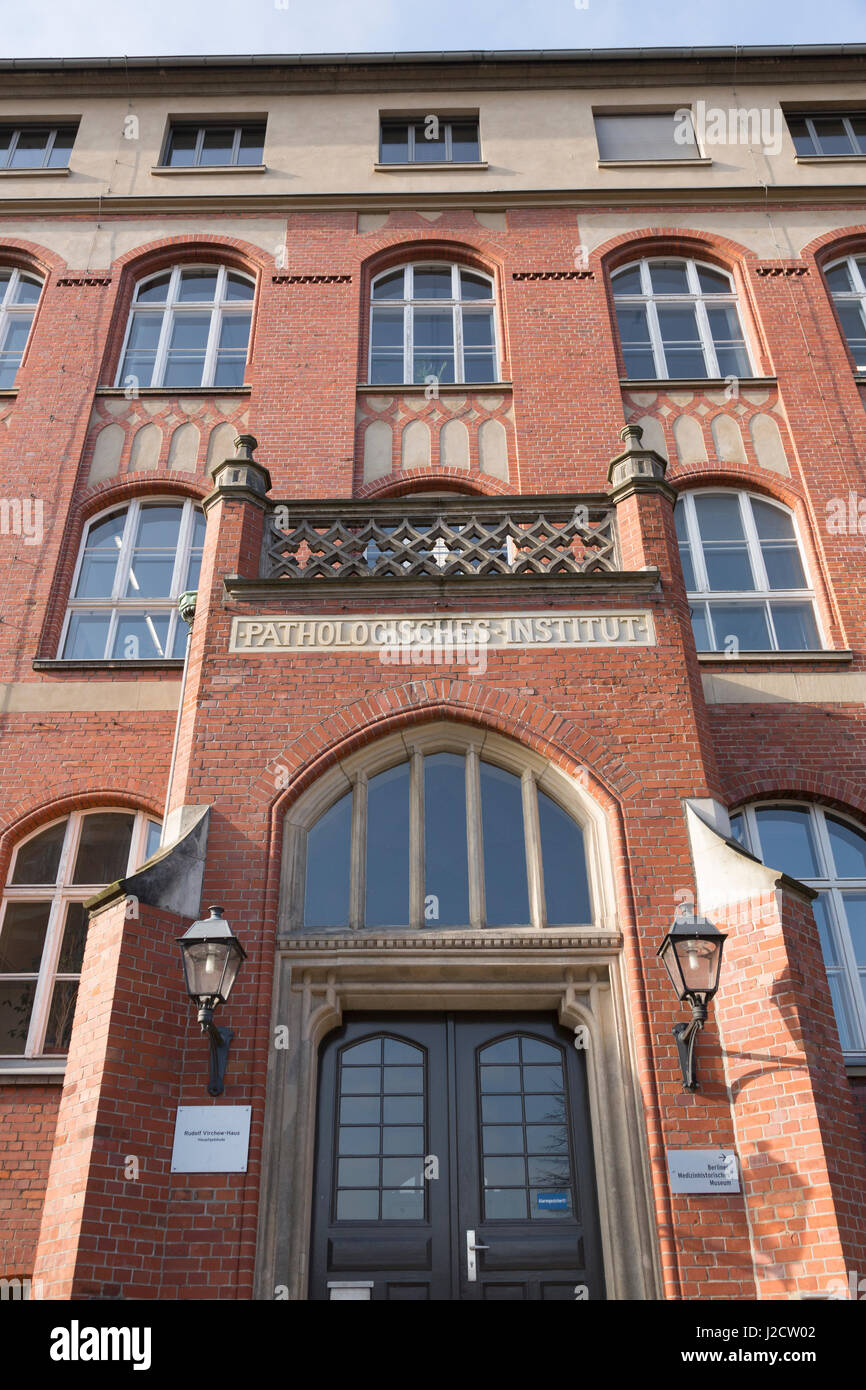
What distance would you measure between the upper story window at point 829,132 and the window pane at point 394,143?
18.1ft

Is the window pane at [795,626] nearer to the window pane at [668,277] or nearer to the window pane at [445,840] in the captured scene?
the window pane at [445,840]

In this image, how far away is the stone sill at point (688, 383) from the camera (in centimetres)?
1349

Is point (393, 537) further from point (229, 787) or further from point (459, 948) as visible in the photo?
point (459, 948)

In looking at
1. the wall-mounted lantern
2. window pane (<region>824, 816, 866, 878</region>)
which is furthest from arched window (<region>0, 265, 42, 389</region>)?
window pane (<region>824, 816, 866, 878</region>)

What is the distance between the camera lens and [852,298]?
14898 mm

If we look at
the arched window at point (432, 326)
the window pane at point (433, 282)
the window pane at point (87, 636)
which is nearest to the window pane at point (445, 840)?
the window pane at point (87, 636)

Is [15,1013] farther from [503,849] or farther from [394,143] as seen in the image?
[394,143]

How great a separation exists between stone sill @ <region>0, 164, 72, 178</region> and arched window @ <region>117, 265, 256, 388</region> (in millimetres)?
2275

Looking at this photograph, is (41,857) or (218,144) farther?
(218,144)

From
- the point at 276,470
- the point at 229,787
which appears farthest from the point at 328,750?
the point at 276,470

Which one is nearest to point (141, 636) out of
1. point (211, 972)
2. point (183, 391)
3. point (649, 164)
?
point (183, 391)

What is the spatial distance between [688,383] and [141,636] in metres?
6.87

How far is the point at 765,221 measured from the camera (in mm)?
15414

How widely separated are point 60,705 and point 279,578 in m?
3.23
